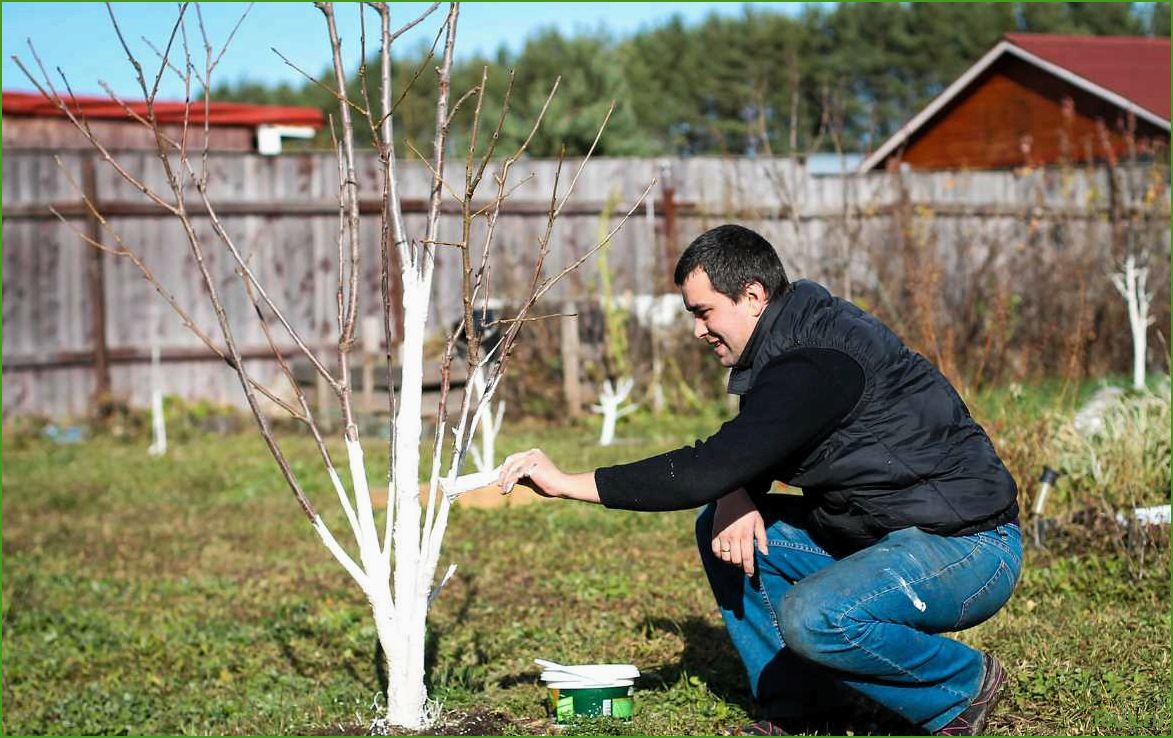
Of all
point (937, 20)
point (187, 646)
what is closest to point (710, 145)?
point (937, 20)

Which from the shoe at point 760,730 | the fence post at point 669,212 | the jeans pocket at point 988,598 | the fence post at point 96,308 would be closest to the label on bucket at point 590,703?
the shoe at point 760,730

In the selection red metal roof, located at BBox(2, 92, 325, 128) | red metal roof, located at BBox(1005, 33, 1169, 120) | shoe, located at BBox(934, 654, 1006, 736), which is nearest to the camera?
shoe, located at BBox(934, 654, 1006, 736)

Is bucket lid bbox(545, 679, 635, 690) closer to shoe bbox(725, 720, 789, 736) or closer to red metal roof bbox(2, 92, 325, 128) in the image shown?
shoe bbox(725, 720, 789, 736)

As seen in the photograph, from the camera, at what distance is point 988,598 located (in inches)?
136

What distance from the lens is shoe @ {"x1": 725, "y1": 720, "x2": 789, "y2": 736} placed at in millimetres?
3695

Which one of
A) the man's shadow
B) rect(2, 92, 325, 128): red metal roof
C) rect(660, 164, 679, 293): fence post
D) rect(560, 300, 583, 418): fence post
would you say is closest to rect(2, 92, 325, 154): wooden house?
rect(2, 92, 325, 128): red metal roof

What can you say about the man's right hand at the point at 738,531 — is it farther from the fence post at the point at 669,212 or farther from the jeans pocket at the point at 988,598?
the fence post at the point at 669,212

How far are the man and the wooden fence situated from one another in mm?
7896

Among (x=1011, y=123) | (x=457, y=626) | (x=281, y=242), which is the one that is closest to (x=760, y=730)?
(x=457, y=626)

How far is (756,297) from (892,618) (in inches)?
35.9

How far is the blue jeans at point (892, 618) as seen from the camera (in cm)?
330

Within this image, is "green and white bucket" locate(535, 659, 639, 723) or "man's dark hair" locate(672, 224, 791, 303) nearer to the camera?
"man's dark hair" locate(672, 224, 791, 303)

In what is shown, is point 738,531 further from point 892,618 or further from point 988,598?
point 988,598

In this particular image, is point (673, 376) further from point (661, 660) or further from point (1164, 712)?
point (1164, 712)
